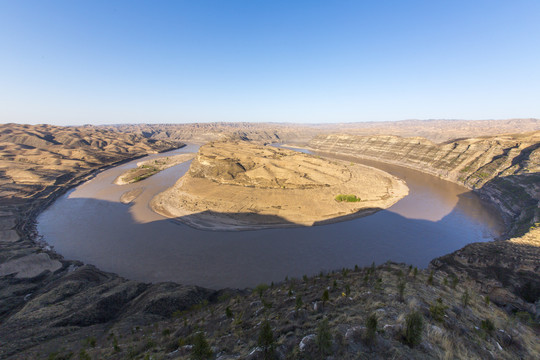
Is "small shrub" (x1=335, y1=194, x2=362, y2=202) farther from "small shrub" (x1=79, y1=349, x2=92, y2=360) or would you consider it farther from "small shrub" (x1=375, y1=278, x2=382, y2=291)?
"small shrub" (x1=79, y1=349, x2=92, y2=360)

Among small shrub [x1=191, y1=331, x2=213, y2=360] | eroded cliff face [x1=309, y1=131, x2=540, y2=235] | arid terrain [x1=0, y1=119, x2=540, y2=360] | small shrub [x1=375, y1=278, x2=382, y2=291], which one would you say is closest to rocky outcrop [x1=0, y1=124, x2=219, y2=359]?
arid terrain [x1=0, y1=119, x2=540, y2=360]

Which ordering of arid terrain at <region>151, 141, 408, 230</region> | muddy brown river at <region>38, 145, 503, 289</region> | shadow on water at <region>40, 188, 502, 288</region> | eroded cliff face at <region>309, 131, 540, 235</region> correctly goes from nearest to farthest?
shadow on water at <region>40, 188, 502, 288</region>
muddy brown river at <region>38, 145, 503, 289</region>
arid terrain at <region>151, 141, 408, 230</region>
eroded cliff face at <region>309, 131, 540, 235</region>

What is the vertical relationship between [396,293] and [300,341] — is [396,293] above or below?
below

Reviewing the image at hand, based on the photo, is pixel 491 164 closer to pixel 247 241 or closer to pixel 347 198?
pixel 347 198

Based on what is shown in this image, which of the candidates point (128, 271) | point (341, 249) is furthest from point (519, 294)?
point (128, 271)

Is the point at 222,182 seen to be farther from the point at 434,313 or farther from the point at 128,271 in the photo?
the point at 434,313

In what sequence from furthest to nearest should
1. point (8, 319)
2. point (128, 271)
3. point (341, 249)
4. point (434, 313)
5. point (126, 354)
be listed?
1. point (341, 249)
2. point (128, 271)
3. point (8, 319)
4. point (126, 354)
5. point (434, 313)

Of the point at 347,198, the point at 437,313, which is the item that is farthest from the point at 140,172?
the point at 437,313
